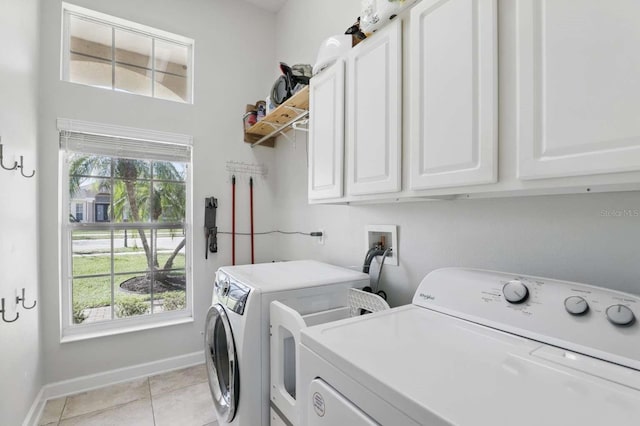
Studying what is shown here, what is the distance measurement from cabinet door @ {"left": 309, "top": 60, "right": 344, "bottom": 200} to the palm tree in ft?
5.04

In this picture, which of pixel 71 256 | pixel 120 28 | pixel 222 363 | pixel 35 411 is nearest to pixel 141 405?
pixel 35 411

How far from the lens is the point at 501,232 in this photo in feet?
4.10

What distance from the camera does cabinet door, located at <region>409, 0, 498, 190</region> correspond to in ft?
3.06

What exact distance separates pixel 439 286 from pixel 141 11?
312 cm

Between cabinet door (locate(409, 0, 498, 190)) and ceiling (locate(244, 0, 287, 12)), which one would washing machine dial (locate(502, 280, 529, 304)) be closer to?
cabinet door (locate(409, 0, 498, 190))

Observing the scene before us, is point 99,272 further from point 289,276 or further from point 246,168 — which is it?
point 289,276

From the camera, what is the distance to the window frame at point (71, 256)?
229cm

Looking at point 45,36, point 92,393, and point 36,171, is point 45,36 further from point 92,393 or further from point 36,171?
point 92,393

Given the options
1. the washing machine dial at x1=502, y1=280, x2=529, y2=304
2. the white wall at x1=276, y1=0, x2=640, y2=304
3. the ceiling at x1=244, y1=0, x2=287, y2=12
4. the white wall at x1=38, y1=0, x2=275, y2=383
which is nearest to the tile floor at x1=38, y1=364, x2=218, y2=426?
the white wall at x1=38, y1=0, x2=275, y2=383

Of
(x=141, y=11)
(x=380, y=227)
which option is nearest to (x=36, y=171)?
(x=141, y=11)

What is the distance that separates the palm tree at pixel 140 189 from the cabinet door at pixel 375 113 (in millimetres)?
1898

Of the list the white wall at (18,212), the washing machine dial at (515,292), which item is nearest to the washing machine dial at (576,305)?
the washing machine dial at (515,292)

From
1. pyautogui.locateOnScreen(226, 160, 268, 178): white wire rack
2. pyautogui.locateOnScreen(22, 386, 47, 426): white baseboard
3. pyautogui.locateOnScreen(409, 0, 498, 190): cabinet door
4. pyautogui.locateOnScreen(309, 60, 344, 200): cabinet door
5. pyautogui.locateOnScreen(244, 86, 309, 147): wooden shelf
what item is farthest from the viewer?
pyautogui.locateOnScreen(226, 160, 268, 178): white wire rack

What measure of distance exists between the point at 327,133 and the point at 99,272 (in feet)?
7.25
